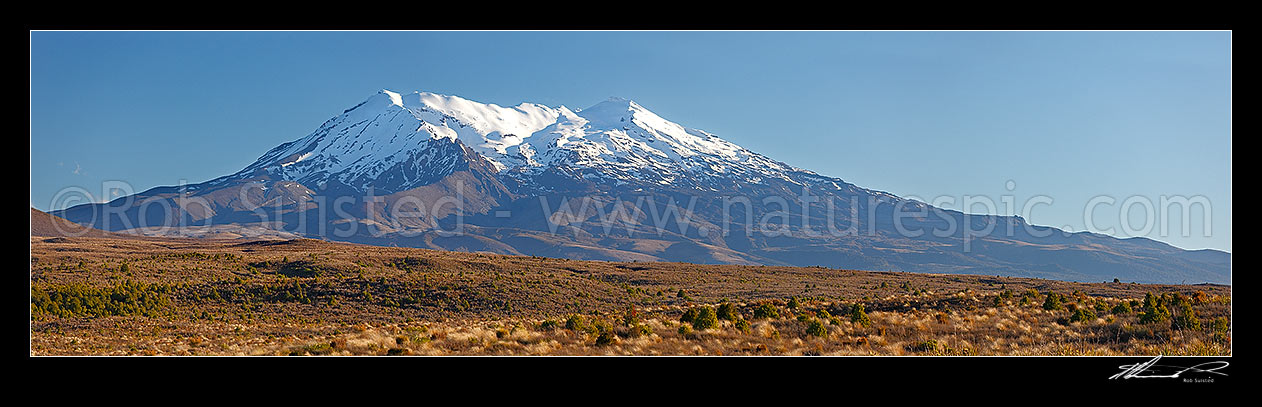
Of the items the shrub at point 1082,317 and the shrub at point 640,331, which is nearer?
the shrub at point 640,331

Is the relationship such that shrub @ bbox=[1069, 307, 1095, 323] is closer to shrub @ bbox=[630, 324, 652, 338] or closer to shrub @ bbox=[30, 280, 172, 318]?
shrub @ bbox=[630, 324, 652, 338]

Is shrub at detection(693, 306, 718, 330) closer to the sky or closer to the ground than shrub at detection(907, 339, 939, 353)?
closer to the ground

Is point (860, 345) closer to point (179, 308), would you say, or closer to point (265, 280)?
point (179, 308)

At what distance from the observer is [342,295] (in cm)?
3878

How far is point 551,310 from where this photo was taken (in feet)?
127

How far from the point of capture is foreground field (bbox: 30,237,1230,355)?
1383 centimetres

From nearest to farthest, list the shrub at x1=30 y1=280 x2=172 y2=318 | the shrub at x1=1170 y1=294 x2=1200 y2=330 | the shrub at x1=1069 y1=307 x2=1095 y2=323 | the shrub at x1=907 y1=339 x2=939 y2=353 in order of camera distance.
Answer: the shrub at x1=907 y1=339 x2=939 y2=353
the shrub at x1=1170 y1=294 x2=1200 y2=330
the shrub at x1=1069 y1=307 x2=1095 y2=323
the shrub at x1=30 y1=280 x2=172 y2=318

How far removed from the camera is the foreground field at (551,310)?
1383 centimetres

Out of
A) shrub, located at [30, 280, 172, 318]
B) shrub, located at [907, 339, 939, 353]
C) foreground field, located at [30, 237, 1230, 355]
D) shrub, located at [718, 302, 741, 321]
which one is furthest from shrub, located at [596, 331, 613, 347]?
shrub, located at [30, 280, 172, 318]
